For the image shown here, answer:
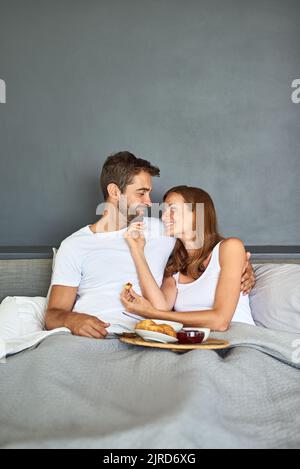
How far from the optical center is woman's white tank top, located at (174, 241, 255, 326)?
241cm

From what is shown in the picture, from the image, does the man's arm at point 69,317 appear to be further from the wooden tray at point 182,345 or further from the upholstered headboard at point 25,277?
the upholstered headboard at point 25,277

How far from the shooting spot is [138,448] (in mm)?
1367

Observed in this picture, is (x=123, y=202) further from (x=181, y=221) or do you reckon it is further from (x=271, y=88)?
(x=271, y=88)

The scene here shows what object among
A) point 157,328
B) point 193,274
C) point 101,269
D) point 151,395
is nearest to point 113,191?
point 101,269

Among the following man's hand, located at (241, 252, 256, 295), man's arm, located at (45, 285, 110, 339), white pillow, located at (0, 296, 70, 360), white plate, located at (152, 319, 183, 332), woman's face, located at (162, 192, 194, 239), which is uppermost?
woman's face, located at (162, 192, 194, 239)

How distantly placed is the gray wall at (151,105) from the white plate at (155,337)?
1244mm

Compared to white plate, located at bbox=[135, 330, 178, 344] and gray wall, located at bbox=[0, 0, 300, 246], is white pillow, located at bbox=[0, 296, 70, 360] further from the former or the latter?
gray wall, located at bbox=[0, 0, 300, 246]

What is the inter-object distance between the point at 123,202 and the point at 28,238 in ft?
2.40

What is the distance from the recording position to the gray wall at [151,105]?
3176 millimetres

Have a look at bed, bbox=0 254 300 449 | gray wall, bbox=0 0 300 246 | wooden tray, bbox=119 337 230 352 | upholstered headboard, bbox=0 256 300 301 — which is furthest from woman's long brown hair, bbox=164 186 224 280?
upholstered headboard, bbox=0 256 300 301

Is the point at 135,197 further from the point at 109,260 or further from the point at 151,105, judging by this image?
the point at 151,105

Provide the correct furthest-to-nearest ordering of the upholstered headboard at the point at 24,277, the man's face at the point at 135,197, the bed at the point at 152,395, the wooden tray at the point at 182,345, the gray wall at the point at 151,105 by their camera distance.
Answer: the gray wall at the point at 151,105 → the upholstered headboard at the point at 24,277 → the man's face at the point at 135,197 → the wooden tray at the point at 182,345 → the bed at the point at 152,395

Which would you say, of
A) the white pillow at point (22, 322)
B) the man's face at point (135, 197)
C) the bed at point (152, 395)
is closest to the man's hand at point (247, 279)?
the bed at point (152, 395)

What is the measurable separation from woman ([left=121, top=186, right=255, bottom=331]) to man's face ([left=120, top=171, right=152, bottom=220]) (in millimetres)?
108
